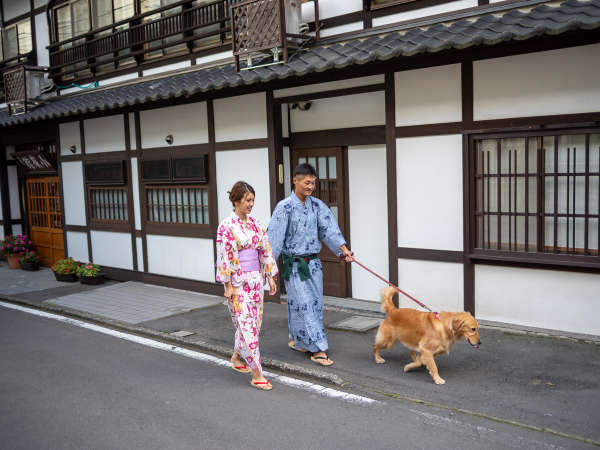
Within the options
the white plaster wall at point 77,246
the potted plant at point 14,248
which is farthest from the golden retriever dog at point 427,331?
the potted plant at point 14,248

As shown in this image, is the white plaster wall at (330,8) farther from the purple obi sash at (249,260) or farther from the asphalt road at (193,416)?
the asphalt road at (193,416)

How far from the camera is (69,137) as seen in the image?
A: 14.0 metres

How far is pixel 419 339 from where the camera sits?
5.82 meters

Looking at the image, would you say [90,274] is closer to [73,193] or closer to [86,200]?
[86,200]

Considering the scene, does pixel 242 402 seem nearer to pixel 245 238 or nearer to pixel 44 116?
pixel 245 238

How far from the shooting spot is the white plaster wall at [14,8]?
15.8 m

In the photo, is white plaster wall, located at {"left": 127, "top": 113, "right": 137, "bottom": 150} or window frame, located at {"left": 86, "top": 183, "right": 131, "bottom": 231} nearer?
white plaster wall, located at {"left": 127, "top": 113, "right": 137, "bottom": 150}

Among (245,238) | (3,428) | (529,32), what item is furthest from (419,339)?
(3,428)

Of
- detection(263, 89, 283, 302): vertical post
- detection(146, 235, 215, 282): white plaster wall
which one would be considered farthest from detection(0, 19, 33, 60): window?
detection(263, 89, 283, 302): vertical post

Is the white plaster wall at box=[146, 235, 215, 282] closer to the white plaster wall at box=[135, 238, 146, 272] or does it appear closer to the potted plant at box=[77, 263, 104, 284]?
the white plaster wall at box=[135, 238, 146, 272]

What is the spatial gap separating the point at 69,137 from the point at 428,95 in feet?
31.9

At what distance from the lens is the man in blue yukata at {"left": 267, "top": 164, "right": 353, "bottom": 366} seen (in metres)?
6.58

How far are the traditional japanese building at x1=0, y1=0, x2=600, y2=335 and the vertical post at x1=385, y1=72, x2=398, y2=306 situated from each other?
28mm

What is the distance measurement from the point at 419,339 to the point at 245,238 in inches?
81.0
